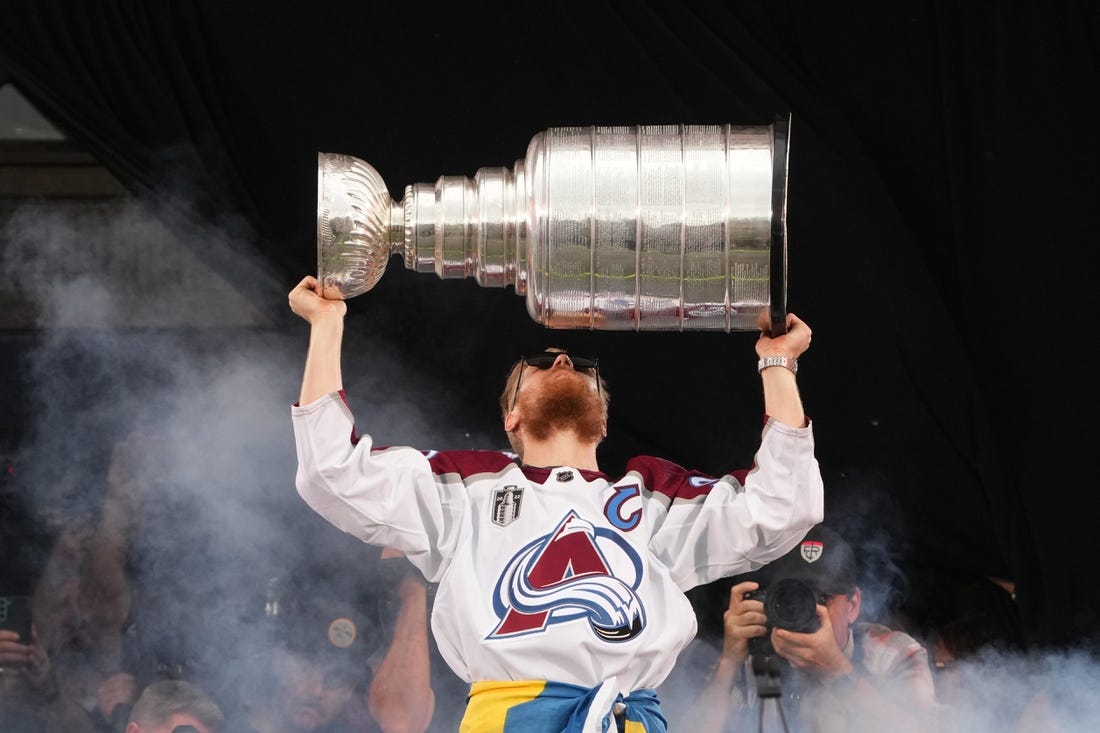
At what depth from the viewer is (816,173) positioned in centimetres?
347

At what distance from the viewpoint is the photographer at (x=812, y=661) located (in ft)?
10.8

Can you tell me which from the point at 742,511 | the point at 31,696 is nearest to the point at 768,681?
the point at 742,511

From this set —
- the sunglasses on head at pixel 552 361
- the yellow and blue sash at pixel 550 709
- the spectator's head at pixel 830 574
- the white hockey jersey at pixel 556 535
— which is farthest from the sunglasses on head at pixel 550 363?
the spectator's head at pixel 830 574

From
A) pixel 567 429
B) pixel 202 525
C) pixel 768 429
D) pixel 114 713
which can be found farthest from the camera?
pixel 202 525

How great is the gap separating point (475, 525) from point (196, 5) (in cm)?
150

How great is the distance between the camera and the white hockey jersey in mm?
2592

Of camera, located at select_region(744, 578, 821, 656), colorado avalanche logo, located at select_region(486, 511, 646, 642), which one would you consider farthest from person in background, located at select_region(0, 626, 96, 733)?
camera, located at select_region(744, 578, 821, 656)

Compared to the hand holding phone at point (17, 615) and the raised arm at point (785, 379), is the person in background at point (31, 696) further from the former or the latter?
the raised arm at point (785, 379)

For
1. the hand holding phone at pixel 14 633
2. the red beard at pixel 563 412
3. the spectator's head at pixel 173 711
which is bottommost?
the spectator's head at pixel 173 711

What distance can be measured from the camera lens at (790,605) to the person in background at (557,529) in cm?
42

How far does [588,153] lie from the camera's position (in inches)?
101

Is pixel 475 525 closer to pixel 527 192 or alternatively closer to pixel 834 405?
pixel 527 192

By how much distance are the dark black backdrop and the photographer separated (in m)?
0.15

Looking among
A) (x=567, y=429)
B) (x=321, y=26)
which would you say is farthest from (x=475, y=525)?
(x=321, y=26)
